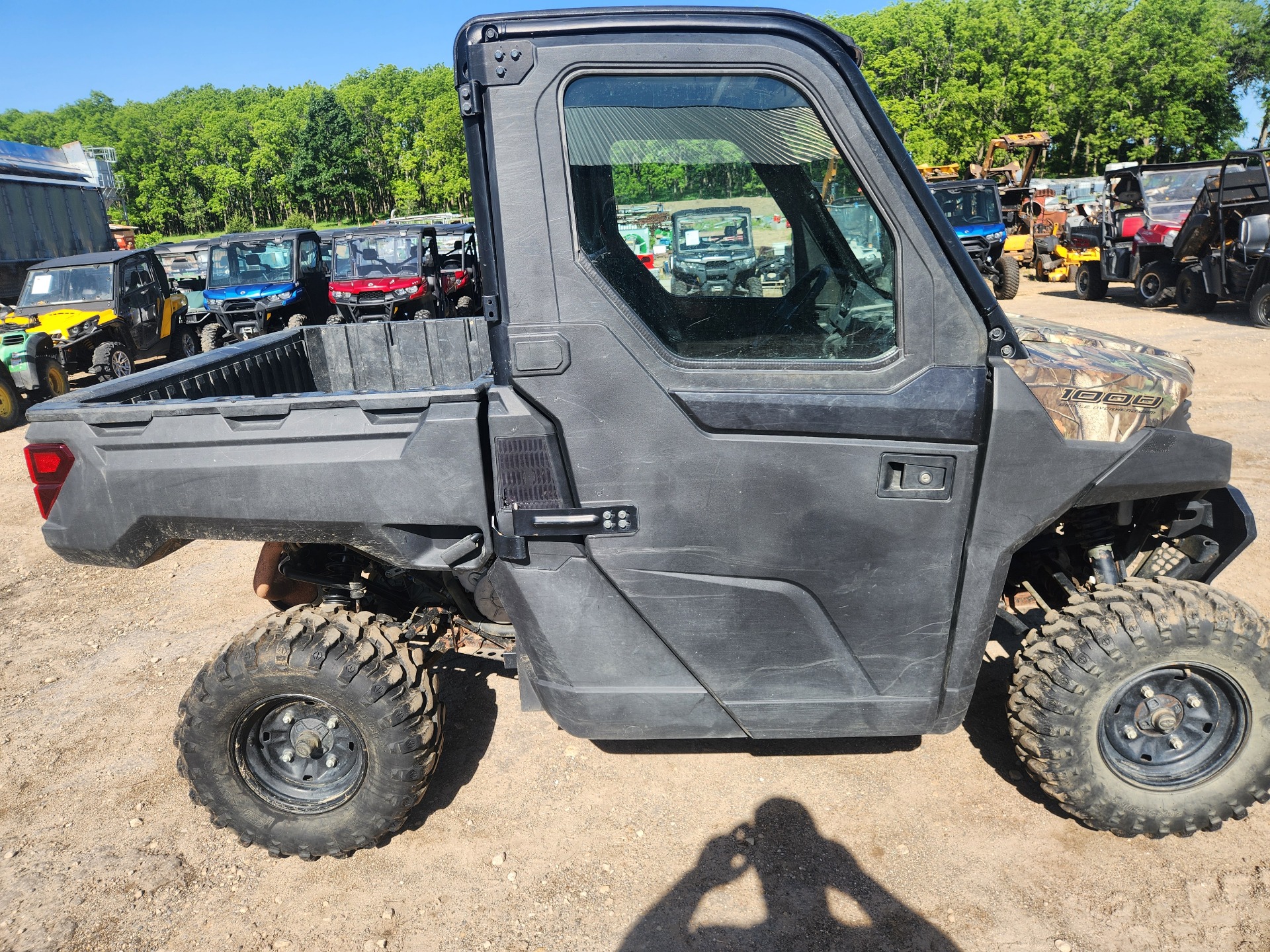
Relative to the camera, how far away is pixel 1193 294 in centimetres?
1302

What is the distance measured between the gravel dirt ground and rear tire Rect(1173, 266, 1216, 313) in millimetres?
12100

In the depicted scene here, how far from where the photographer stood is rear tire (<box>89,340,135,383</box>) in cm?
1191

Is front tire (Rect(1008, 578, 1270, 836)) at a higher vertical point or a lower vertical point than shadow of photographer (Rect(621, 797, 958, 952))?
higher

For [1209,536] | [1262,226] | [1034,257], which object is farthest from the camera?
[1034,257]

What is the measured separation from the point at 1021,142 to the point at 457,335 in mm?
26245

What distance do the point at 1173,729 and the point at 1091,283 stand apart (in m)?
15.3

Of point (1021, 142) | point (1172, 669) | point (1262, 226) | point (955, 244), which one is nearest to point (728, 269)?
point (955, 244)

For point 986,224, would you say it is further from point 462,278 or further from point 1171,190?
point 462,278

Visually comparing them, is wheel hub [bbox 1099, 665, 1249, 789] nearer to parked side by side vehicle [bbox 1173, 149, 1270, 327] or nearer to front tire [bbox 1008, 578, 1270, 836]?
front tire [bbox 1008, 578, 1270, 836]

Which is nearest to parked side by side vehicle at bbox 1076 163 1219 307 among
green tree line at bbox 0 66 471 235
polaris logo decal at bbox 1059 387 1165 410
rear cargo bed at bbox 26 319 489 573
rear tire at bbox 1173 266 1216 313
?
rear tire at bbox 1173 266 1216 313

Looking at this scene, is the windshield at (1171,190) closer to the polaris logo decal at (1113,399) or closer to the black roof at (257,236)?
the polaris logo decal at (1113,399)

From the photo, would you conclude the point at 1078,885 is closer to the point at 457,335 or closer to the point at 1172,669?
the point at 1172,669

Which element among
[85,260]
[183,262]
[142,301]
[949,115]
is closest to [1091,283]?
[142,301]

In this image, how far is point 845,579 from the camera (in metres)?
2.42
